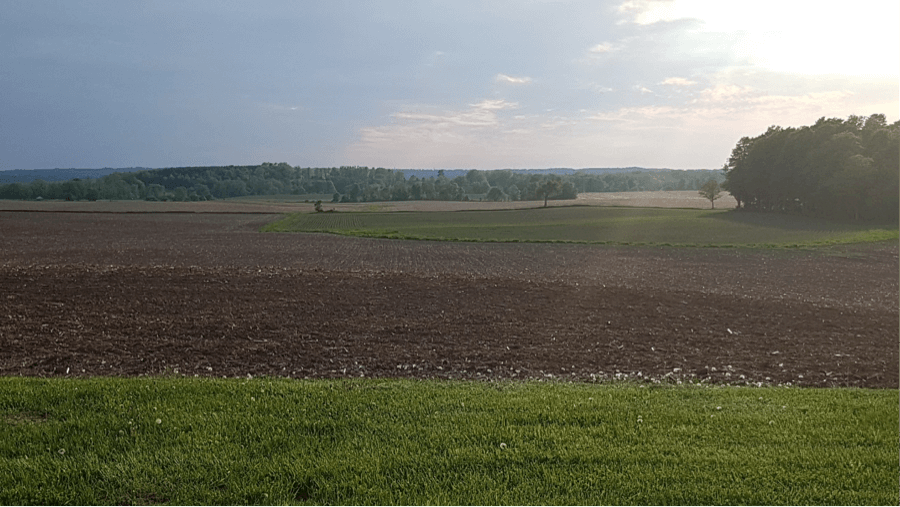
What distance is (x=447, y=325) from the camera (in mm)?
15578

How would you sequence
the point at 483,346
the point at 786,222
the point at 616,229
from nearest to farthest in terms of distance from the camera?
the point at 483,346, the point at 616,229, the point at 786,222

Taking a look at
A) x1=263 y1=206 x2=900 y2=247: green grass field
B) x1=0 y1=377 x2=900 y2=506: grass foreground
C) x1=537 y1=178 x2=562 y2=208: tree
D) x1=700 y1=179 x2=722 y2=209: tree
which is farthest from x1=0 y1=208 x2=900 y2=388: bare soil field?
x1=537 y1=178 x2=562 y2=208: tree

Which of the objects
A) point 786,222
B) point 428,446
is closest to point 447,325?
point 428,446

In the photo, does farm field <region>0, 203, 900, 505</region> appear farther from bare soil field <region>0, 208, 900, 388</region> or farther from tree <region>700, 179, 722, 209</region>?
tree <region>700, 179, 722, 209</region>

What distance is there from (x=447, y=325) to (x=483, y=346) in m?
2.19

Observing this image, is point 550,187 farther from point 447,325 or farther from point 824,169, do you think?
point 447,325

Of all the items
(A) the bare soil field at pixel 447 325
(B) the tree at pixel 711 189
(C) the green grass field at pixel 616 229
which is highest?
(B) the tree at pixel 711 189

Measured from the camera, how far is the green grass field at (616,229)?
2160 inches

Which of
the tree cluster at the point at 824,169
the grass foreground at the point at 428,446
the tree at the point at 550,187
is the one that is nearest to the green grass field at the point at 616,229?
the tree cluster at the point at 824,169

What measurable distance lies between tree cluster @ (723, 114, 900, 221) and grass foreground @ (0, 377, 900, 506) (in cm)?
6968

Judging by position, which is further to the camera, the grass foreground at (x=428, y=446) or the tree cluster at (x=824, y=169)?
the tree cluster at (x=824, y=169)

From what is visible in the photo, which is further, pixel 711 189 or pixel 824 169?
pixel 711 189

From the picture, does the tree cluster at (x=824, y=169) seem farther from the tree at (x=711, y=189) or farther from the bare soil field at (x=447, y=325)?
the bare soil field at (x=447, y=325)

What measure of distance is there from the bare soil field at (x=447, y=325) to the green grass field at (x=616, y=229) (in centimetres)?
2508
